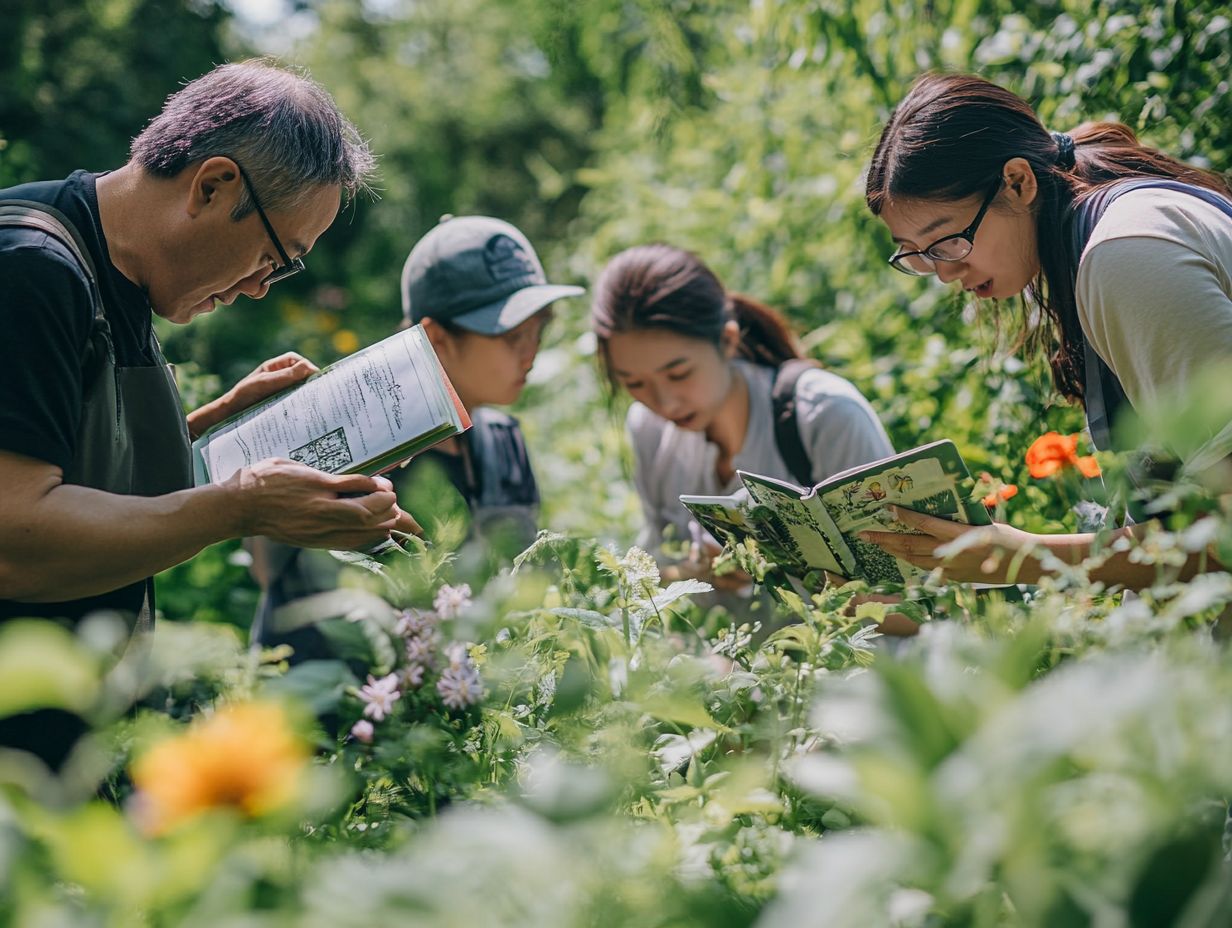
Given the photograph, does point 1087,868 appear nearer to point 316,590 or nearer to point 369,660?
point 369,660

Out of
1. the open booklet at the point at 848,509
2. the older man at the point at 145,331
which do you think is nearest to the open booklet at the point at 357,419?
the older man at the point at 145,331

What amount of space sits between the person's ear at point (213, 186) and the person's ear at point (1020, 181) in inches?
46.7

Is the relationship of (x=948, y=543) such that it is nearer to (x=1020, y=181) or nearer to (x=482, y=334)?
(x=1020, y=181)

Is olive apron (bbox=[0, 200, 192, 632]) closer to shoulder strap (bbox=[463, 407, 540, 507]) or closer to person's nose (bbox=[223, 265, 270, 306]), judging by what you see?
person's nose (bbox=[223, 265, 270, 306])

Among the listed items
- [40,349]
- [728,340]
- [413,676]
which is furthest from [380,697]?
[728,340]

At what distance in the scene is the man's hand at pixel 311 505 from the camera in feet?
4.60

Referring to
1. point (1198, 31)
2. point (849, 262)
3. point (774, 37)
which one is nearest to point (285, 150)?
point (1198, 31)

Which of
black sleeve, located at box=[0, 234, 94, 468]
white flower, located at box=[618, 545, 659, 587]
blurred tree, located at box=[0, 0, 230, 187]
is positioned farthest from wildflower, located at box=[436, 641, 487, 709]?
blurred tree, located at box=[0, 0, 230, 187]

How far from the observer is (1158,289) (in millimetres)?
1339

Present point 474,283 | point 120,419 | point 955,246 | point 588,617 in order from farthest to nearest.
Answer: point 474,283 < point 955,246 < point 120,419 < point 588,617

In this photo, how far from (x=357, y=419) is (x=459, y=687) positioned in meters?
0.72

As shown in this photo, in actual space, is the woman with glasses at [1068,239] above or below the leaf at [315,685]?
above

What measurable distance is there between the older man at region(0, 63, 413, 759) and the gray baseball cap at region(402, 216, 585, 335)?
0.69 metres

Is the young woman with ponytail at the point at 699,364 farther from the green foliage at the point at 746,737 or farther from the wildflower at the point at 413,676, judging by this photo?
the wildflower at the point at 413,676
